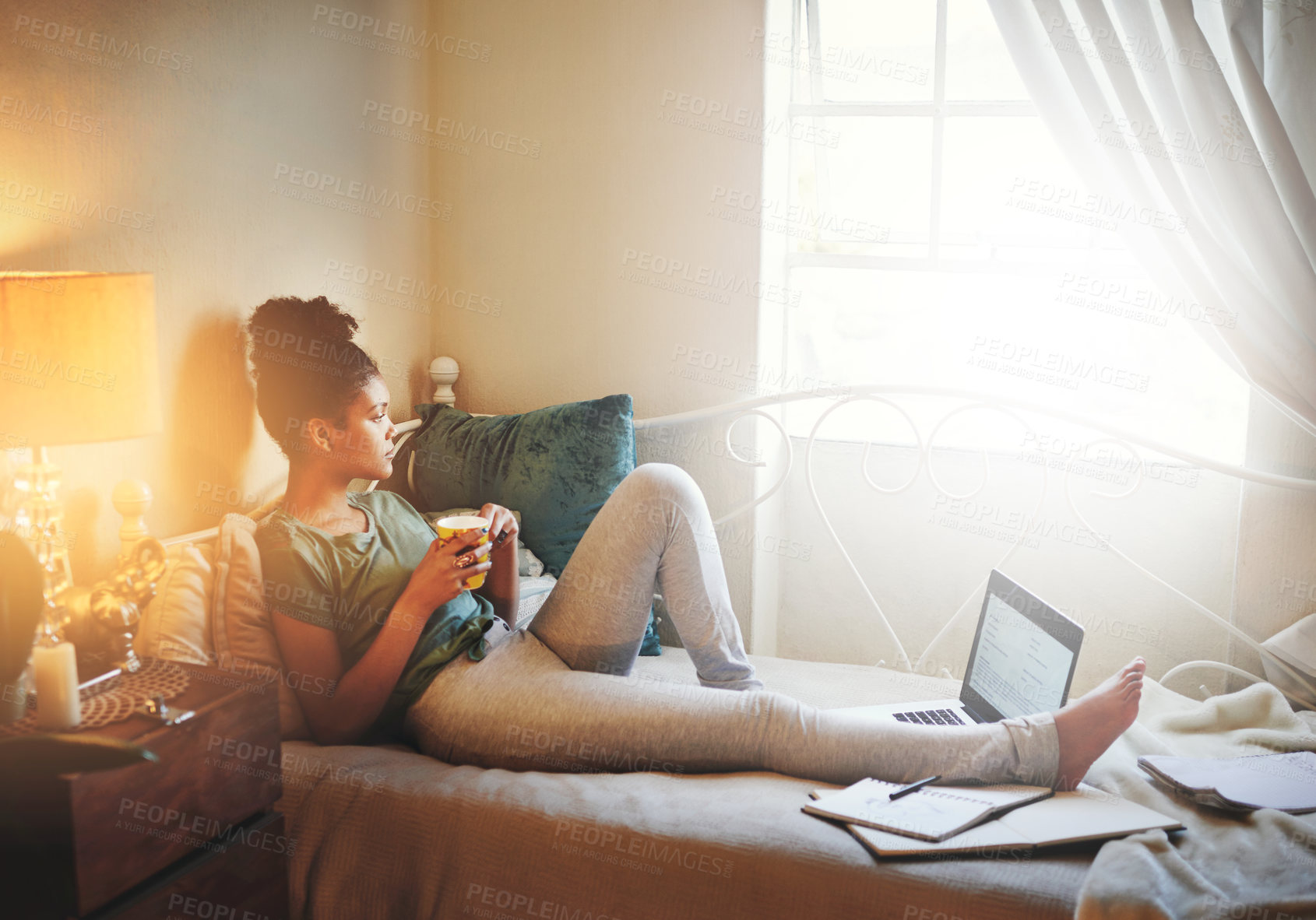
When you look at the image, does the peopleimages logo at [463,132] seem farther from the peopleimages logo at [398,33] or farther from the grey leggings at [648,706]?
the grey leggings at [648,706]

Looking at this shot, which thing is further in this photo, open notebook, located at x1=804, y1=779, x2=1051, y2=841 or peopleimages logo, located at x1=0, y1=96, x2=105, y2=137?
peopleimages logo, located at x1=0, y1=96, x2=105, y2=137

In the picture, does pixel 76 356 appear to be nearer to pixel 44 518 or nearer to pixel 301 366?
pixel 44 518

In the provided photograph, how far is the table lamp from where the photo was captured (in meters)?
1.16

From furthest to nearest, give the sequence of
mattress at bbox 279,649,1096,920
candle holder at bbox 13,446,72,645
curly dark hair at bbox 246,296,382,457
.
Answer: curly dark hair at bbox 246,296,382,457 → candle holder at bbox 13,446,72,645 → mattress at bbox 279,649,1096,920

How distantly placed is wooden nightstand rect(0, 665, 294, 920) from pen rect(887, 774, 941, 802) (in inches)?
32.6

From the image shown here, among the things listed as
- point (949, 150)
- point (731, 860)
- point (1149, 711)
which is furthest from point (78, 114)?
point (1149, 711)

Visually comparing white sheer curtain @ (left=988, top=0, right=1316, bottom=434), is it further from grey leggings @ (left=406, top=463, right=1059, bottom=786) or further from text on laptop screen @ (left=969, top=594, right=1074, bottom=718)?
grey leggings @ (left=406, top=463, right=1059, bottom=786)

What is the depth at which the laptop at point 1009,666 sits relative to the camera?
4.77 ft

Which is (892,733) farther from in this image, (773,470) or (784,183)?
(784,183)

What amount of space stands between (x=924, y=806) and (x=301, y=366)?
1223 mm

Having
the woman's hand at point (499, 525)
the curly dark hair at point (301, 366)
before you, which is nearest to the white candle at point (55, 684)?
the curly dark hair at point (301, 366)

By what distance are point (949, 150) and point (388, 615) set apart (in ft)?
5.72

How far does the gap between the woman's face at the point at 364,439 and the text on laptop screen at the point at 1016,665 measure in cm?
114

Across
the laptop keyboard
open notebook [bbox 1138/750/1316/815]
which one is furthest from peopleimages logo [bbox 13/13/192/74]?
open notebook [bbox 1138/750/1316/815]
